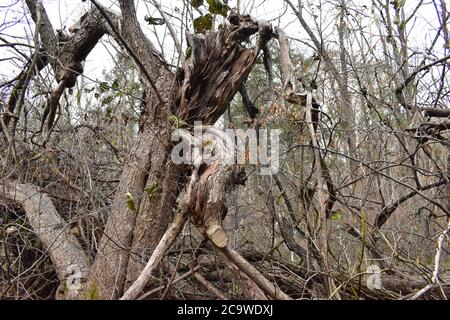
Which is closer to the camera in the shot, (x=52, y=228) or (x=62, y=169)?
(x=52, y=228)

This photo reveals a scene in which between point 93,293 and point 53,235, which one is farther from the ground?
point 53,235

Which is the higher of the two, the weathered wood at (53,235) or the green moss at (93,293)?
the weathered wood at (53,235)

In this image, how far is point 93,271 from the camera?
2.67 m

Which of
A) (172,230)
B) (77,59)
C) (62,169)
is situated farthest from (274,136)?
(62,169)

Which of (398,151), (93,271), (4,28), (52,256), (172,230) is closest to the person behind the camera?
(172,230)

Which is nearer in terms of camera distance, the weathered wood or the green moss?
the green moss

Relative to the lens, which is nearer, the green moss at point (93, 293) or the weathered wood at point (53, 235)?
the green moss at point (93, 293)

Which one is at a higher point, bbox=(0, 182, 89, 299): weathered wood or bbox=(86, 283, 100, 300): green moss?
bbox=(0, 182, 89, 299): weathered wood

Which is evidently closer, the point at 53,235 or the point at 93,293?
the point at 93,293

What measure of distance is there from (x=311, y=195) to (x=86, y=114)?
262 cm

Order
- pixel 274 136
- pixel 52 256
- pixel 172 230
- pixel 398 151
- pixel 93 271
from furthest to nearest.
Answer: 1. pixel 398 151
2. pixel 274 136
3. pixel 52 256
4. pixel 93 271
5. pixel 172 230
